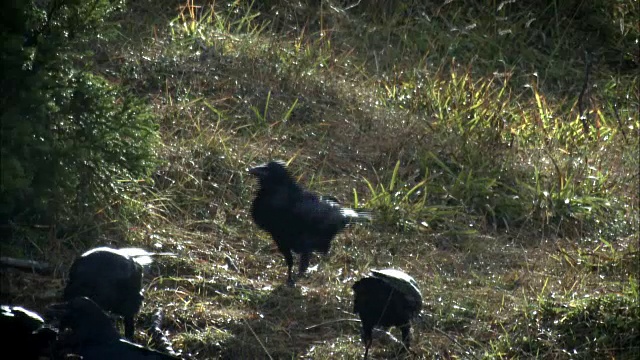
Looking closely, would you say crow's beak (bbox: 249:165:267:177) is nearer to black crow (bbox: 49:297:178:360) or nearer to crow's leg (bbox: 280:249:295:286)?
crow's leg (bbox: 280:249:295:286)

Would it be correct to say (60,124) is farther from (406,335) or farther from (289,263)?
(406,335)

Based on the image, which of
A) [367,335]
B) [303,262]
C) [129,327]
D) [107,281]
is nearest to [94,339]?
[107,281]

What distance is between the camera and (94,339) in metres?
3.94

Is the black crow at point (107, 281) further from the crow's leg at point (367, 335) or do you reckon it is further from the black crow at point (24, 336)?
the crow's leg at point (367, 335)

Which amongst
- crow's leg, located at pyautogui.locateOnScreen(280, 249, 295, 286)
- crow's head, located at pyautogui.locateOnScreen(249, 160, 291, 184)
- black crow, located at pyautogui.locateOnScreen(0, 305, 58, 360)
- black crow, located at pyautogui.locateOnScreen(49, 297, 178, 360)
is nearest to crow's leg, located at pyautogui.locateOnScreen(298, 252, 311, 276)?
crow's leg, located at pyautogui.locateOnScreen(280, 249, 295, 286)

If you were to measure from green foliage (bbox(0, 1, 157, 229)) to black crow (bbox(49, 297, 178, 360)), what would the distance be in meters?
0.82

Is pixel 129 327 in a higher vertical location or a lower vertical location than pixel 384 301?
lower

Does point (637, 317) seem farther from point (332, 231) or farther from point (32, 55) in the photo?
point (32, 55)

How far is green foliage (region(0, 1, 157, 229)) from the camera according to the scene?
468 centimetres

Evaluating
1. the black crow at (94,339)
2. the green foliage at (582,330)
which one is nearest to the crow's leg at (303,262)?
the green foliage at (582,330)

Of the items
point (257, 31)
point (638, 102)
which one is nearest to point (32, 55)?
point (257, 31)

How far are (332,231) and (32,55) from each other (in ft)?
5.42

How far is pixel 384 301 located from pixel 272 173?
1.02 meters

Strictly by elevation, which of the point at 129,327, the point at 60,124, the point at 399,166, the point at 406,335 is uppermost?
the point at 60,124
